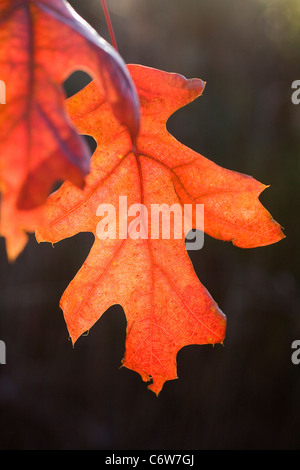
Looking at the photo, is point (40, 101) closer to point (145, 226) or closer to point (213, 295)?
point (145, 226)

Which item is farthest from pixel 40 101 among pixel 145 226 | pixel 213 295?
pixel 213 295

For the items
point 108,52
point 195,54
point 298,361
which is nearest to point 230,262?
point 298,361

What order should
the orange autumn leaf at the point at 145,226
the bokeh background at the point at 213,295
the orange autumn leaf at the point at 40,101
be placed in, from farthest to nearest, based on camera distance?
1. the bokeh background at the point at 213,295
2. the orange autumn leaf at the point at 145,226
3. the orange autumn leaf at the point at 40,101

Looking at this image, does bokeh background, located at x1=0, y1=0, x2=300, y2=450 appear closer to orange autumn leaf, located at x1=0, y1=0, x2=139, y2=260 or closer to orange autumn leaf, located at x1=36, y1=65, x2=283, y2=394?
orange autumn leaf, located at x1=36, y1=65, x2=283, y2=394

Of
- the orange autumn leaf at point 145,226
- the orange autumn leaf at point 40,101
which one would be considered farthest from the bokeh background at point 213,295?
the orange autumn leaf at point 40,101

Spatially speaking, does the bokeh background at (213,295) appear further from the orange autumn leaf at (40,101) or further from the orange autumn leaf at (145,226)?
the orange autumn leaf at (40,101)

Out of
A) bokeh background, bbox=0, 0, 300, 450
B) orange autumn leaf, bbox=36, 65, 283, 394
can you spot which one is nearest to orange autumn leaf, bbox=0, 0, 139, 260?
orange autumn leaf, bbox=36, 65, 283, 394
